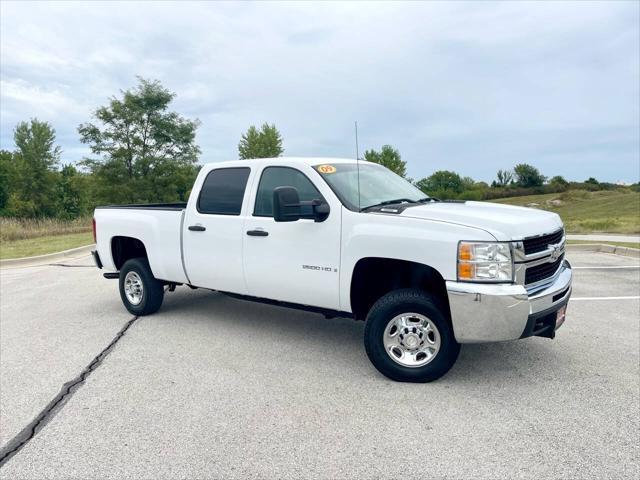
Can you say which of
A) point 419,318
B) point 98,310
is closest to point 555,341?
point 419,318

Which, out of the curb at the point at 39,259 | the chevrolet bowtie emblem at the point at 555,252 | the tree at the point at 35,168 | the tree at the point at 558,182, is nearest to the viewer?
the chevrolet bowtie emblem at the point at 555,252

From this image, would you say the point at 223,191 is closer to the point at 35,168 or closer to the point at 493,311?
the point at 493,311

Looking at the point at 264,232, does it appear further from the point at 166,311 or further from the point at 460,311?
the point at 166,311

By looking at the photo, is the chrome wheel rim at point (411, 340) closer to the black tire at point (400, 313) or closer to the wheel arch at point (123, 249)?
the black tire at point (400, 313)

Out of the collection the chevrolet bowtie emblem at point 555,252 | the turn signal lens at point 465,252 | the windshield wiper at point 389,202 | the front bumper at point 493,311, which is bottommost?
the front bumper at point 493,311

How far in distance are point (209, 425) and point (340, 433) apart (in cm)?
91

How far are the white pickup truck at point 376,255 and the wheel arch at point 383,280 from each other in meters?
0.01

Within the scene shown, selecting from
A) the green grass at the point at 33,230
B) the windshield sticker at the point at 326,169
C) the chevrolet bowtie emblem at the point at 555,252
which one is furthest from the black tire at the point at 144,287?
the green grass at the point at 33,230

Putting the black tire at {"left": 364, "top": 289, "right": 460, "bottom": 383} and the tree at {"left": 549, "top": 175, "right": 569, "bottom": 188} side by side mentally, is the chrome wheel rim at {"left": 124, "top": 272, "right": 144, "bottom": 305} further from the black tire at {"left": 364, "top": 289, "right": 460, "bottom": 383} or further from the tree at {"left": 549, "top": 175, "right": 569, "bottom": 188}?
the tree at {"left": 549, "top": 175, "right": 569, "bottom": 188}

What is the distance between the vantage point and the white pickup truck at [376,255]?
377 cm

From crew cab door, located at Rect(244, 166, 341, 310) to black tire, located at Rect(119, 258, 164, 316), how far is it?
6.00 feet

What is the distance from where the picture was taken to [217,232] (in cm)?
538

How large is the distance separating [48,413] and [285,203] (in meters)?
2.44

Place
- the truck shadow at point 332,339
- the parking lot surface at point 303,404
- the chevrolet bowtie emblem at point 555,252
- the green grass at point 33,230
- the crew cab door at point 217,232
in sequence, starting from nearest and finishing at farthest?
the parking lot surface at point 303,404 < the chevrolet bowtie emblem at point 555,252 < the truck shadow at point 332,339 < the crew cab door at point 217,232 < the green grass at point 33,230
